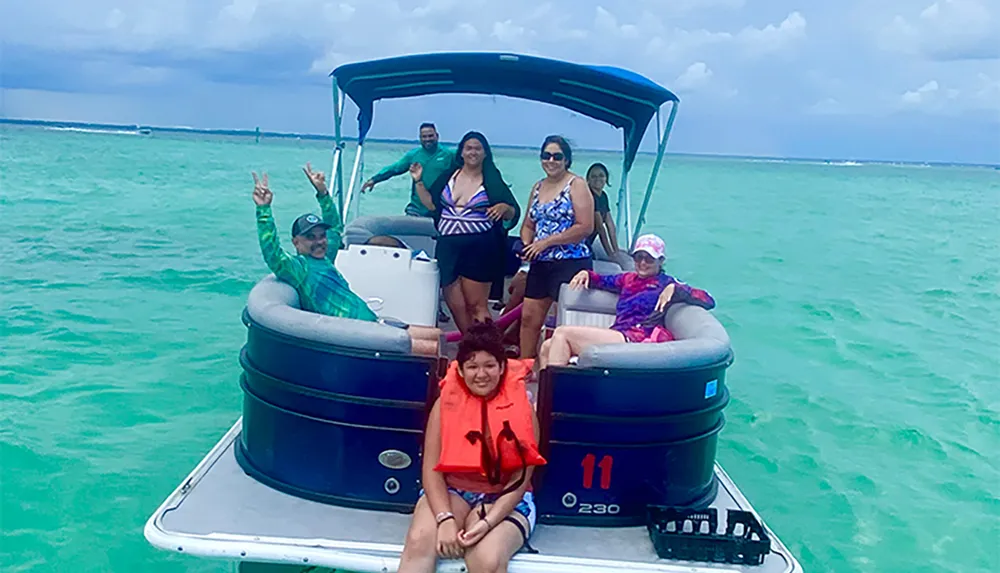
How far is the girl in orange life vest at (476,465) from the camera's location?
9.93 ft

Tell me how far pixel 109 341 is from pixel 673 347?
291 inches

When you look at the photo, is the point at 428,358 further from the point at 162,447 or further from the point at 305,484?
the point at 162,447

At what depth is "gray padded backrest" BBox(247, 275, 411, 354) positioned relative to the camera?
336 cm

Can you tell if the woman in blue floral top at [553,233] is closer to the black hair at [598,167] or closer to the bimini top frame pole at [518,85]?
the bimini top frame pole at [518,85]

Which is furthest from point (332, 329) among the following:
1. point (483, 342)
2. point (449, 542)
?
point (449, 542)

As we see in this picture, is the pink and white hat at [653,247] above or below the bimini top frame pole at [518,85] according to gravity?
below

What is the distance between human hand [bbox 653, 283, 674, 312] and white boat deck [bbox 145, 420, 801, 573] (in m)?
1.14

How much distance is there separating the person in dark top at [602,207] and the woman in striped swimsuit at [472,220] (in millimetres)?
1185

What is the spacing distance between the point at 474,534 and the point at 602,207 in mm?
3679

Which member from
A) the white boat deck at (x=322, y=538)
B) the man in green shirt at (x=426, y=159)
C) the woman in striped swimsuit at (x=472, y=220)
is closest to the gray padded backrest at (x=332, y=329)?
the white boat deck at (x=322, y=538)

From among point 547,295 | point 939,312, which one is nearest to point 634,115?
point 547,295

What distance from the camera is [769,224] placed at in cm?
2756

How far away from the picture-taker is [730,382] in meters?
8.84

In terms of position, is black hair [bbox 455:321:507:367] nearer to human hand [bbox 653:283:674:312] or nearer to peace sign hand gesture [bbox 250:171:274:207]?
peace sign hand gesture [bbox 250:171:274:207]
